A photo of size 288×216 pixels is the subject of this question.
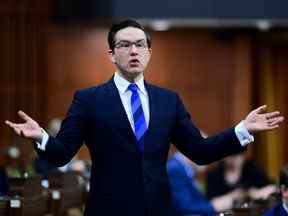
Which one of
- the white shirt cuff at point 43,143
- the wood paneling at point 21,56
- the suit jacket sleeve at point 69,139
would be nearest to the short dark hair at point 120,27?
the suit jacket sleeve at point 69,139

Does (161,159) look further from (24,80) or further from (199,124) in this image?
(199,124)

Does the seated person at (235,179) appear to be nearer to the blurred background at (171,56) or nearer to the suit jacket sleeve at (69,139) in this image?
the blurred background at (171,56)

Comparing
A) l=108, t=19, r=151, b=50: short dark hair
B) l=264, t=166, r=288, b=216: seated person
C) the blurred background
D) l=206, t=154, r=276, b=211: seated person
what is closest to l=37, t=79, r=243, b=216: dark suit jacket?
l=108, t=19, r=151, b=50: short dark hair

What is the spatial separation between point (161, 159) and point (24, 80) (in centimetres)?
966

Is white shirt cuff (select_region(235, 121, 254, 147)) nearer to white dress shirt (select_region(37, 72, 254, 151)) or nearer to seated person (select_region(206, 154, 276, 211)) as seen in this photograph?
white dress shirt (select_region(37, 72, 254, 151))

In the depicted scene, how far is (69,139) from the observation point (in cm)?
427

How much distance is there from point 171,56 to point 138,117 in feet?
34.2

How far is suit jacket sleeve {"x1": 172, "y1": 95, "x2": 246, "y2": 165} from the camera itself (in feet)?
14.4

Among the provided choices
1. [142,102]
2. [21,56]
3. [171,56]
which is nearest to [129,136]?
[142,102]

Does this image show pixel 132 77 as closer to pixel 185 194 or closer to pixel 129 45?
pixel 129 45

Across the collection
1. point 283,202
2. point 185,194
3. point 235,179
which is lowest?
point 235,179

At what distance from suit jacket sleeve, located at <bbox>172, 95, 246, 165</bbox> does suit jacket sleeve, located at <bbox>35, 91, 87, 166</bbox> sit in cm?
44

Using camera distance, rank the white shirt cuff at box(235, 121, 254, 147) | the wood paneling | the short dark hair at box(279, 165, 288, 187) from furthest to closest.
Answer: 1. the wood paneling
2. the short dark hair at box(279, 165, 288, 187)
3. the white shirt cuff at box(235, 121, 254, 147)

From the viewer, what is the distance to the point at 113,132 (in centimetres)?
429
